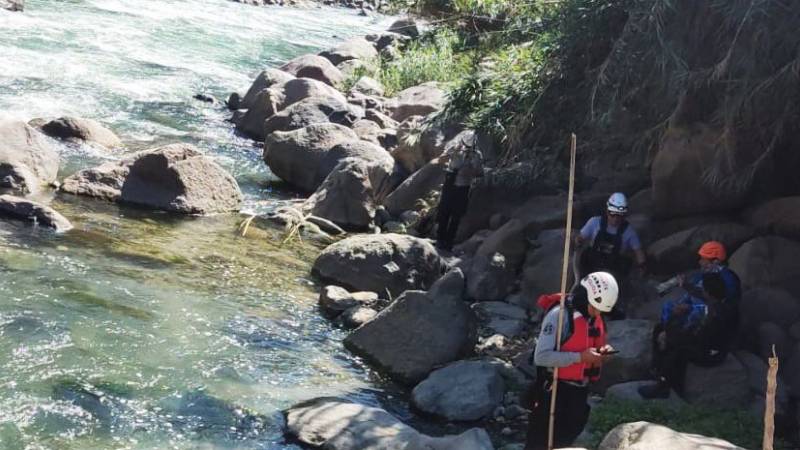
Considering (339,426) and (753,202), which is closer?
(339,426)

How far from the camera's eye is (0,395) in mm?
7676

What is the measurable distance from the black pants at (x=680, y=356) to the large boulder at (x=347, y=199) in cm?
630

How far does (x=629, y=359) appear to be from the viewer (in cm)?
884

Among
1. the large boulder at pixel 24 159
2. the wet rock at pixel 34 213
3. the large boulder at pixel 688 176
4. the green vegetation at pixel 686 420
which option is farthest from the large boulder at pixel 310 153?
the green vegetation at pixel 686 420

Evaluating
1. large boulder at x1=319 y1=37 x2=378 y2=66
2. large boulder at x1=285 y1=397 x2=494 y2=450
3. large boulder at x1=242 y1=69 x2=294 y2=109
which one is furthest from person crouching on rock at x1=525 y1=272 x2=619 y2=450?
large boulder at x1=319 y1=37 x2=378 y2=66

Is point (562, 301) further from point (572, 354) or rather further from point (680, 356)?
point (680, 356)

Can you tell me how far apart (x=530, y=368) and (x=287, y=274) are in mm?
3518

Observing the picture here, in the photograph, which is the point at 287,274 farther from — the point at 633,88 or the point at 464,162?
the point at 633,88

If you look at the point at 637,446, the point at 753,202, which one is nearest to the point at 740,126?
the point at 753,202

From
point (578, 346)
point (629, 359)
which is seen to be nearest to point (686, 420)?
point (629, 359)

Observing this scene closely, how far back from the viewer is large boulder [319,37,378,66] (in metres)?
24.7

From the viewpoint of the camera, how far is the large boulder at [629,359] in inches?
347

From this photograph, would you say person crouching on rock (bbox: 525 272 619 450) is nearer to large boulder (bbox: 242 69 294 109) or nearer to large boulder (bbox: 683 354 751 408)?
large boulder (bbox: 683 354 751 408)

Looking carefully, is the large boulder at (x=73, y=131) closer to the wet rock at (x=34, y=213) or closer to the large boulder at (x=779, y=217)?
the wet rock at (x=34, y=213)
